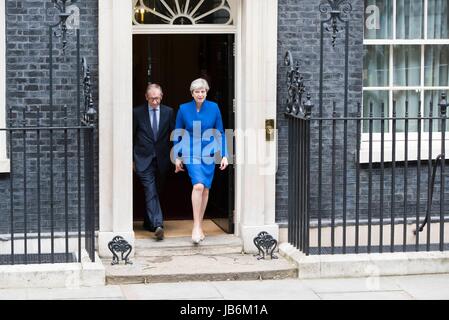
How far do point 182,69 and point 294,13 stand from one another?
4.05 m

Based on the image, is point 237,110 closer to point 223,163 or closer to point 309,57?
point 223,163

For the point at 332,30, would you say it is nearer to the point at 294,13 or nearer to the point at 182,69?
the point at 294,13

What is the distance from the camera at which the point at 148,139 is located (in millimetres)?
11117

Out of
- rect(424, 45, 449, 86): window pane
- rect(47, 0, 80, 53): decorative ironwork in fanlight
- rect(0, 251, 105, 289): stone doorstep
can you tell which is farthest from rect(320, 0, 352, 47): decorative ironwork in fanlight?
rect(0, 251, 105, 289): stone doorstep

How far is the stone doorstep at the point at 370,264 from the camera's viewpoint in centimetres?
991

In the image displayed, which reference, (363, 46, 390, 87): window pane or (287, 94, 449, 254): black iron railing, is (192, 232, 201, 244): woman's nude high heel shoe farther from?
(363, 46, 390, 87): window pane

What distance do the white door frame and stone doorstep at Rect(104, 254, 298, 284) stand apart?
1.54 feet

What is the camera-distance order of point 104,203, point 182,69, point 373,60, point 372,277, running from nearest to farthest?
point 372,277 → point 104,203 → point 373,60 → point 182,69

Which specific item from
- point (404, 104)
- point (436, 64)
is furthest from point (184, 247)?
point (436, 64)

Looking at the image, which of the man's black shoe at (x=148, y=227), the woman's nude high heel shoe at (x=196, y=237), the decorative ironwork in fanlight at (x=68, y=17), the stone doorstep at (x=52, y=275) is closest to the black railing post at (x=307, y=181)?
the woman's nude high heel shoe at (x=196, y=237)

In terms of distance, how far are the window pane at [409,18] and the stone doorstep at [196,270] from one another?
2886 mm

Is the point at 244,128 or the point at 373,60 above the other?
the point at 373,60
